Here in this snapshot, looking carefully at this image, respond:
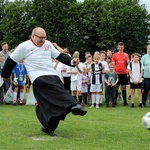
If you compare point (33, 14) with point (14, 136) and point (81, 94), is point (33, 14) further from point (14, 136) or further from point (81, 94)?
point (14, 136)

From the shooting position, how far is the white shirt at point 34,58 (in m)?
7.87

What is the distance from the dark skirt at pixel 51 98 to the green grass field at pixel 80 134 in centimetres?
50

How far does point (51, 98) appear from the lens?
25.3 ft

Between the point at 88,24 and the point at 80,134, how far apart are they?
54325 millimetres

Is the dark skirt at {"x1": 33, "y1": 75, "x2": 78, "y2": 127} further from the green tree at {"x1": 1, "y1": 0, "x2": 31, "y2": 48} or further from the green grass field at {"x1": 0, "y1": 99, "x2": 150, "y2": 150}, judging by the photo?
the green tree at {"x1": 1, "y1": 0, "x2": 31, "y2": 48}

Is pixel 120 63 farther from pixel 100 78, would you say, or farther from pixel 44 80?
pixel 44 80

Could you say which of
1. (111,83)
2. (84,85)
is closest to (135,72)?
(111,83)

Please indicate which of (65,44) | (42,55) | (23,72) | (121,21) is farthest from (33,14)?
(42,55)

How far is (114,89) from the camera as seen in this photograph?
14344mm

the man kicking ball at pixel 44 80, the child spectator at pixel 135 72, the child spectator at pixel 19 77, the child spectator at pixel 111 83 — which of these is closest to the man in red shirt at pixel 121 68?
the child spectator at pixel 135 72

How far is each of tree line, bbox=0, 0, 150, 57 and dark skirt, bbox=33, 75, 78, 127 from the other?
49729mm

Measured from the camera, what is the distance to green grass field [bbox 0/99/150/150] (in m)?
6.85

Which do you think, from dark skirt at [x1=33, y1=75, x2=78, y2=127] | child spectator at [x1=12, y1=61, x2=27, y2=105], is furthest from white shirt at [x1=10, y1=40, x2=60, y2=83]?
child spectator at [x1=12, y1=61, x2=27, y2=105]

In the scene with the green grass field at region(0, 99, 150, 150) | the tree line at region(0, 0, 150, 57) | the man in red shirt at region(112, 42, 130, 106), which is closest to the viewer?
the green grass field at region(0, 99, 150, 150)
